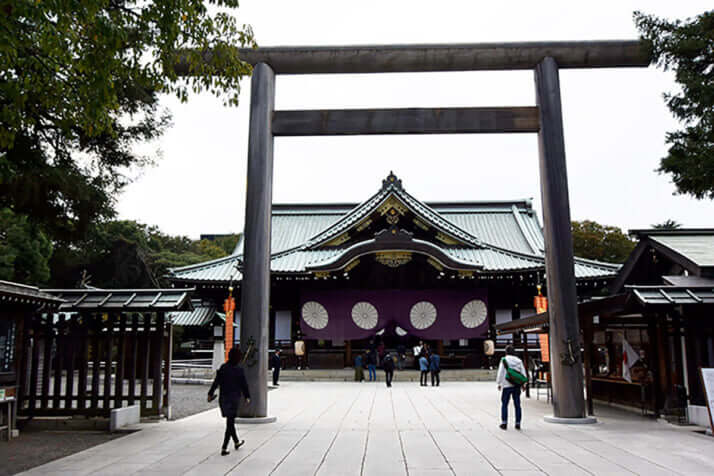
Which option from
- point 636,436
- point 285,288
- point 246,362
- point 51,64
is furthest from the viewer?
point 285,288

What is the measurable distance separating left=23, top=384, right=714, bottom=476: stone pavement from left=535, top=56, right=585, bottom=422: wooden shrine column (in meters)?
0.63

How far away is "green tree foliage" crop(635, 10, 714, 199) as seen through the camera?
26.1 feet

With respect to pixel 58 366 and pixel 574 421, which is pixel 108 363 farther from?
pixel 574 421

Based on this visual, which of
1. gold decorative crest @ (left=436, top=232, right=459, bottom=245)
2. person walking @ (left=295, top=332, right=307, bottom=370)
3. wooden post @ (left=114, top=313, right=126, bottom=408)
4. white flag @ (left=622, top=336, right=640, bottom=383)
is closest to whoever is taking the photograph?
wooden post @ (left=114, top=313, right=126, bottom=408)

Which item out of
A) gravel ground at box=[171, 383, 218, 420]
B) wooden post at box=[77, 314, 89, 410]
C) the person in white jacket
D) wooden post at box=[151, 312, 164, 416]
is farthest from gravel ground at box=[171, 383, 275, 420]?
the person in white jacket

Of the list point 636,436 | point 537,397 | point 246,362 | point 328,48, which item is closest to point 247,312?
point 246,362

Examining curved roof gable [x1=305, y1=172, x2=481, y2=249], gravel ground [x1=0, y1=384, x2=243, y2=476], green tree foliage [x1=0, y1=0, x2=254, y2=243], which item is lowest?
gravel ground [x1=0, y1=384, x2=243, y2=476]

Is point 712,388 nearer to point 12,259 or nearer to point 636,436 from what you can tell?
point 636,436

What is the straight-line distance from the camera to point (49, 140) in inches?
355

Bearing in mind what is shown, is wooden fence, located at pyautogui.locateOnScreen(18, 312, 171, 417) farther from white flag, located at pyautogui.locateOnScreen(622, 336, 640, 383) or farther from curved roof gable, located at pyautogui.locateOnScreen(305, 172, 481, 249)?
curved roof gable, located at pyautogui.locateOnScreen(305, 172, 481, 249)

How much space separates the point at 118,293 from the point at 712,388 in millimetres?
10423

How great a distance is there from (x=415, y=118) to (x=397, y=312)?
1380 cm

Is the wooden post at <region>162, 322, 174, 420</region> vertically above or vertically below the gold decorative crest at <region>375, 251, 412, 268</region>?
below

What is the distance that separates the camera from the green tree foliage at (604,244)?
1500 inches
